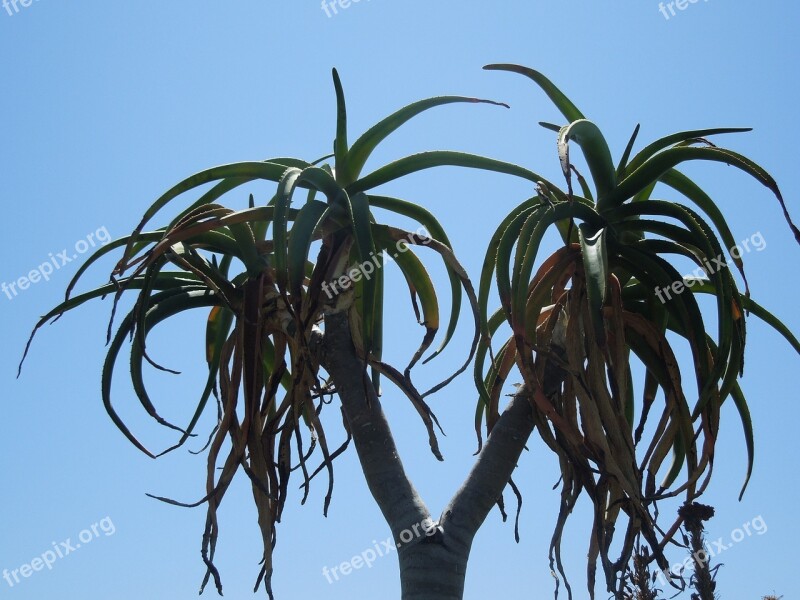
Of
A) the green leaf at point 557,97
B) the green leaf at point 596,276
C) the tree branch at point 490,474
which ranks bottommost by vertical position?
the tree branch at point 490,474

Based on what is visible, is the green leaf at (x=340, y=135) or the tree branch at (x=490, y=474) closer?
the tree branch at (x=490, y=474)

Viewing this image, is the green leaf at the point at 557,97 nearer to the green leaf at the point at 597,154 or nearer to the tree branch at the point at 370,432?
the green leaf at the point at 597,154

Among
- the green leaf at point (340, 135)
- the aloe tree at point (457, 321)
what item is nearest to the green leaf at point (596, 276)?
the aloe tree at point (457, 321)

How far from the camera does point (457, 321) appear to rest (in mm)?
4008

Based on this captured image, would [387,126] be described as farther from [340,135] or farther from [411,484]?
[411,484]

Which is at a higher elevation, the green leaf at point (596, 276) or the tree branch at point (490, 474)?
the green leaf at point (596, 276)

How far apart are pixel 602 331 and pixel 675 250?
1.80 ft

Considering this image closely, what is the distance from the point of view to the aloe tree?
11.7 feet

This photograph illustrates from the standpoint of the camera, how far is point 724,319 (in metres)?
3.66

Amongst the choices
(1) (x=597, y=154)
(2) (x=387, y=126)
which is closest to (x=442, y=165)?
(2) (x=387, y=126)

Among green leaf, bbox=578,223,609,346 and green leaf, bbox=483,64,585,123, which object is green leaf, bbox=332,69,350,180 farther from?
green leaf, bbox=578,223,609,346

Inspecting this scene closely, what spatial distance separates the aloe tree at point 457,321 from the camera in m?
3.56

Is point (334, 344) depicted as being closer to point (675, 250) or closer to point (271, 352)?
point (271, 352)

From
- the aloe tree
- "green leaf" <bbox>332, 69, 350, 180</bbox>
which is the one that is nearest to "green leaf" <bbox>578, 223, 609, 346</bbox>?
the aloe tree
